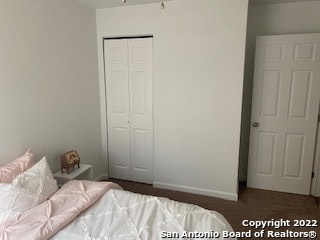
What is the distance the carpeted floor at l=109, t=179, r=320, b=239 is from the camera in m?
2.65

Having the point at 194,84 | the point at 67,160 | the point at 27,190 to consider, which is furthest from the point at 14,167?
the point at 194,84

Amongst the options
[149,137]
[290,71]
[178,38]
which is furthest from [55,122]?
[290,71]

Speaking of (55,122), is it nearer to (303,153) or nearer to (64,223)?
(64,223)

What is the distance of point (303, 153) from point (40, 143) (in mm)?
3203

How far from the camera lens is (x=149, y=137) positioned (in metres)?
3.43

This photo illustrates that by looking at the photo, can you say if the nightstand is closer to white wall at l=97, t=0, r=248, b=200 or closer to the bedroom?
the bedroom

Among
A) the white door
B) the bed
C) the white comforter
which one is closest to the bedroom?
the white door

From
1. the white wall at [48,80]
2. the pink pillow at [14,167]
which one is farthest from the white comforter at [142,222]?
the white wall at [48,80]

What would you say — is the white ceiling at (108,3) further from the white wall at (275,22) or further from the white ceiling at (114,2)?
the white wall at (275,22)

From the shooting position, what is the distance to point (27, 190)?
1819 millimetres

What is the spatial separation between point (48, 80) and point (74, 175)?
3.49 feet

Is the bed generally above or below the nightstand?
above

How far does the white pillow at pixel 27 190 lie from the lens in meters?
1.69

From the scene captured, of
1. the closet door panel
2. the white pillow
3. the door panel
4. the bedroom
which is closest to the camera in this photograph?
the white pillow
